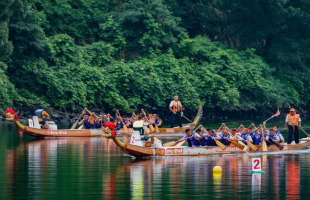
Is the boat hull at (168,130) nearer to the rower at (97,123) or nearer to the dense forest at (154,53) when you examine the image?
the rower at (97,123)

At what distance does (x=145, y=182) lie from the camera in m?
25.6

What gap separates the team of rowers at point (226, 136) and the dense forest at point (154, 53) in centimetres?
2024

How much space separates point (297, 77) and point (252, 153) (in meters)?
37.7

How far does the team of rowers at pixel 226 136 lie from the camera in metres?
33.9

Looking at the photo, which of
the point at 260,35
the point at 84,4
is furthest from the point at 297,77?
the point at 84,4

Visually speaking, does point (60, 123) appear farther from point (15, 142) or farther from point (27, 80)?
point (15, 142)

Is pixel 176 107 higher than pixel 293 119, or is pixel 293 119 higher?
pixel 176 107

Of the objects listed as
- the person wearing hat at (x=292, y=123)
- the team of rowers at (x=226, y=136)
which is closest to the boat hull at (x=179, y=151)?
the team of rowers at (x=226, y=136)

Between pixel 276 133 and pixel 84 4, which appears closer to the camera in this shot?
pixel 276 133

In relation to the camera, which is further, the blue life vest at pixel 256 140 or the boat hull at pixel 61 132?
the boat hull at pixel 61 132

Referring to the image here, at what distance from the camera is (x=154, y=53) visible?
205ft

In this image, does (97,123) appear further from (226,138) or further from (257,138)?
(226,138)

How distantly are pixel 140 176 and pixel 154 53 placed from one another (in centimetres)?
3598

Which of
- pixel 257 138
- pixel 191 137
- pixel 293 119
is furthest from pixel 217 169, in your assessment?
pixel 293 119
